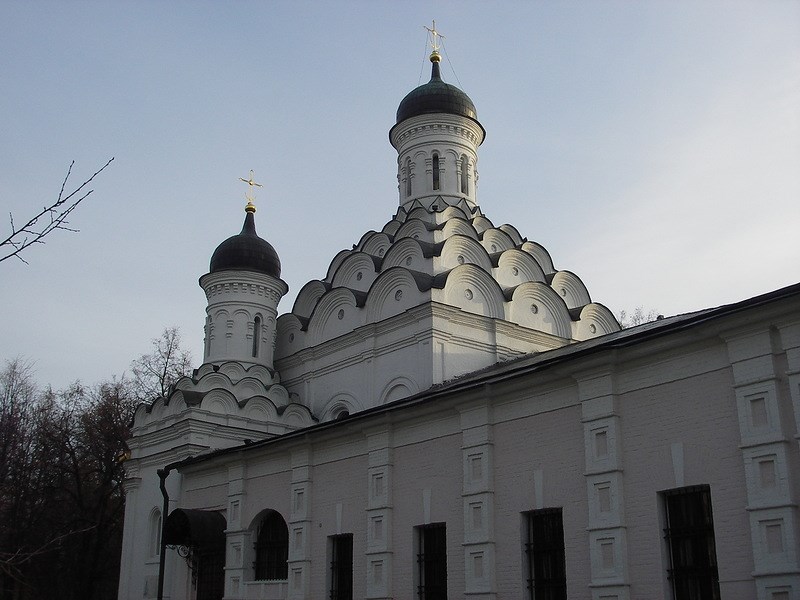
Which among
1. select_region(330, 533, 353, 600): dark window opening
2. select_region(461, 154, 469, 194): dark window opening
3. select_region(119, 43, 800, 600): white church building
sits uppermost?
select_region(461, 154, 469, 194): dark window opening

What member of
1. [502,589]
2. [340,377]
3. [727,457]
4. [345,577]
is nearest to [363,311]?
[340,377]

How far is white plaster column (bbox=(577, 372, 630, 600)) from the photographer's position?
927 centimetres

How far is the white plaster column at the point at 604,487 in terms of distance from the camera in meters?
9.27

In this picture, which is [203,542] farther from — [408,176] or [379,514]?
[408,176]

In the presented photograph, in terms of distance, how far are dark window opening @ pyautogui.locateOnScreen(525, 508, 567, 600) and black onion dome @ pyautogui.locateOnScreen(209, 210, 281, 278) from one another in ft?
43.7

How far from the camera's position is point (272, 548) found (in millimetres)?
14969

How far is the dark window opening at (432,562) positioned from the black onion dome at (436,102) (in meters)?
14.0

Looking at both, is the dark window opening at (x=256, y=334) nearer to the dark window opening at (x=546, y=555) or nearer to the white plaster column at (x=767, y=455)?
the dark window opening at (x=546, y=555)

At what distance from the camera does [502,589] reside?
34.6ft

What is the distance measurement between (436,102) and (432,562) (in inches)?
575

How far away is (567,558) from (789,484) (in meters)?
2.81

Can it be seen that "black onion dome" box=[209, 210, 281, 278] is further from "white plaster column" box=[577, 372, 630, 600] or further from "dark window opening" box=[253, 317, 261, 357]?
"white plaster column" box=[577, 372, 630, 600]

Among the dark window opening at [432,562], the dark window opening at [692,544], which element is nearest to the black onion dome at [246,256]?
the dark window opening at [432,562]

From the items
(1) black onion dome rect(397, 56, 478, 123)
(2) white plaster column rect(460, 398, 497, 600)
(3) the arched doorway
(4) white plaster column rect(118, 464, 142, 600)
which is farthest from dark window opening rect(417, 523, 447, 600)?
(1) black onion dome rect(397, 56, 478, 123)
